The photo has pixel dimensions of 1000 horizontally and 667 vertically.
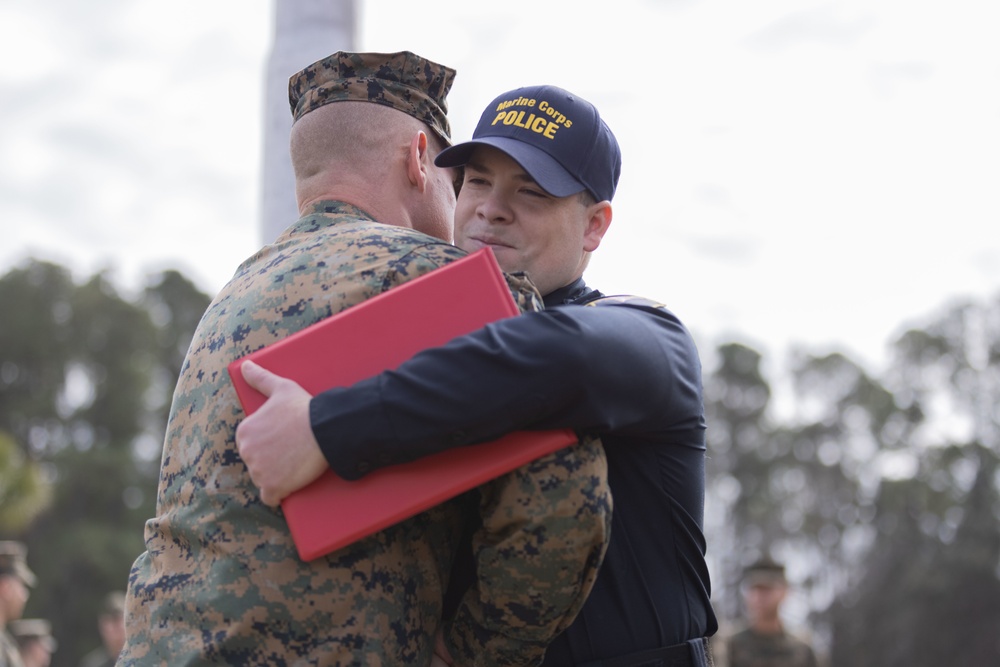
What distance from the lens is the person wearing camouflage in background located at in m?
2.28

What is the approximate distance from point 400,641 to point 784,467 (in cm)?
4524

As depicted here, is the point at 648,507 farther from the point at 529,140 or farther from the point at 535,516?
the point at 529,140

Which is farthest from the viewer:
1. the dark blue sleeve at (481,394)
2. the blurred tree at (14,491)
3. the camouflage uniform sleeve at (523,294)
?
the blurred tree at (14,491)

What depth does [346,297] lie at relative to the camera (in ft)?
8.03

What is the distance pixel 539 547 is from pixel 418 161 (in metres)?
1.11

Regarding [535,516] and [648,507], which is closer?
[535,516]

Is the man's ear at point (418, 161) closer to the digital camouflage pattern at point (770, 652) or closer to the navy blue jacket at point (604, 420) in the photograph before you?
the navy blue jacket at point (604, 420)

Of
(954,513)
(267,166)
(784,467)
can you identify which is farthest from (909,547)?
(267,166)

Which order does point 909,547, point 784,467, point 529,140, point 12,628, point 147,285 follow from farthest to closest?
point 784,467
point 909,547
point 147,285
point 12,628
point 529,140

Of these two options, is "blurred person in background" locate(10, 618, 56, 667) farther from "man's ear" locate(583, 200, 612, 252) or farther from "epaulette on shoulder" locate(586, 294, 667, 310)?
"epaulette on shoulder" locate(586, 294, 667, 310)

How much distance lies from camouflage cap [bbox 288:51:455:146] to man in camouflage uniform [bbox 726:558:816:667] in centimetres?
802

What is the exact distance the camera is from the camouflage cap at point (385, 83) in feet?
9.59

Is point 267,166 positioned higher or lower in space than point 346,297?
higher

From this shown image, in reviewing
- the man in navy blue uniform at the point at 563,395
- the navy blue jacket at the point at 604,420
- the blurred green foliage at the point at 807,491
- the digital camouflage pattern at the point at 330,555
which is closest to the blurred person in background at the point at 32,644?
the digital camouflage pattern at the point at 330,555
